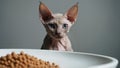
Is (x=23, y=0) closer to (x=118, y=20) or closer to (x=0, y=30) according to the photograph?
(x=0, y=30)

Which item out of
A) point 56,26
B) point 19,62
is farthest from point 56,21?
point 19,62

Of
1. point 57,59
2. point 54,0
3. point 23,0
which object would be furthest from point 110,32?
point 57,59

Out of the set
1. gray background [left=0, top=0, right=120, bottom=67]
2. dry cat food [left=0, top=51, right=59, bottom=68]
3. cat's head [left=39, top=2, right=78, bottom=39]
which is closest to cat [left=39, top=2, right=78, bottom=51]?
cat's head [left=39, top=2, right=78, bottom=39]

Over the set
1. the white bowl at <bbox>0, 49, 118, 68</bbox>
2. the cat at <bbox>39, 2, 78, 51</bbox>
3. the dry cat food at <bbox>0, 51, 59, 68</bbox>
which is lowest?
the white bowl at <bbox>0, 49, 118, 68</bbox>

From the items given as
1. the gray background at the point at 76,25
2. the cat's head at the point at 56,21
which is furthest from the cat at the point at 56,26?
the gray background at the point at 76,25

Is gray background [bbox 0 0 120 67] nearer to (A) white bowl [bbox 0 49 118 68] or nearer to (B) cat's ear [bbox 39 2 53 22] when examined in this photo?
(B) cat's ear [bbox 39 2 53 22]

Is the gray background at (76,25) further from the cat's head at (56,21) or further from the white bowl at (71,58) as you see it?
the white bowl at (71,58)

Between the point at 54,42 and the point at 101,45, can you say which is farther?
the point at 101,45

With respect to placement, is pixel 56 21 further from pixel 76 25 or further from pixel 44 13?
pixel 76 25
